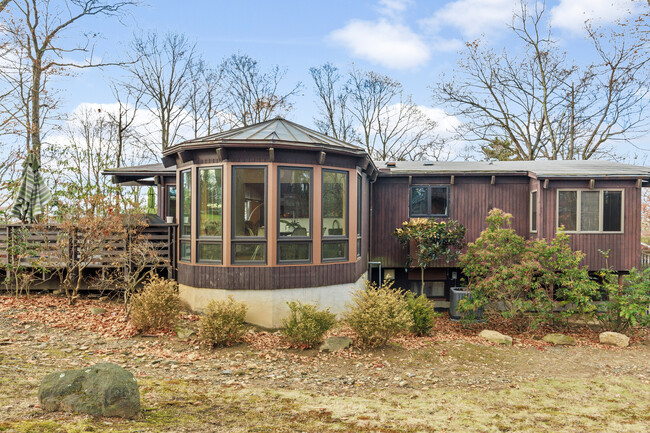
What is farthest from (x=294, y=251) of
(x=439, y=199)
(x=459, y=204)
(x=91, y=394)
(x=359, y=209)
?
(x=459, y=204)

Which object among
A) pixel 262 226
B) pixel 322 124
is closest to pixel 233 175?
pixel 262 226

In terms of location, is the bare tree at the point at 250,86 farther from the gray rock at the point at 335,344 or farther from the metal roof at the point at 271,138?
the gray rock at the point at 335,344

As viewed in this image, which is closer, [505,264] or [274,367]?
[274,367]

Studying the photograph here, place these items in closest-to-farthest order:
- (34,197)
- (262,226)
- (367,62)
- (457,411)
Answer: (457,411)
(262,226)
(34,197)
(367,62)

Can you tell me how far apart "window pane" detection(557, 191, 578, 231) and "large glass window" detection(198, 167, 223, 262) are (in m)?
9.31

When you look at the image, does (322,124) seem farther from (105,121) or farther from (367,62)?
(105,121)

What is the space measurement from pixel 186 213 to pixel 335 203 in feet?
10.7

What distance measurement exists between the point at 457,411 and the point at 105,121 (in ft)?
84.1

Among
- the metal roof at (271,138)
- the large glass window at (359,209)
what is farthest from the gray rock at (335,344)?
the metal roof at (271,138)

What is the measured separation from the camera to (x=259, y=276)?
28.5 feet

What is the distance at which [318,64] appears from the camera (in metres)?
28.1

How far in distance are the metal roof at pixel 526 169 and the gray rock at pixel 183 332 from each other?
7.18m

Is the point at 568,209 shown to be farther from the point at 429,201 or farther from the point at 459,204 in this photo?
the point at 429,201

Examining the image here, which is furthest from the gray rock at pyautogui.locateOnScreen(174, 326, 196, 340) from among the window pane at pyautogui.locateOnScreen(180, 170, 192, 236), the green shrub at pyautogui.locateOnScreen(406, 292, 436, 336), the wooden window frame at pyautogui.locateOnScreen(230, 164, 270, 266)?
the green shrub at pyautogui.locateOnScreen(406, 292, 436, 336)
